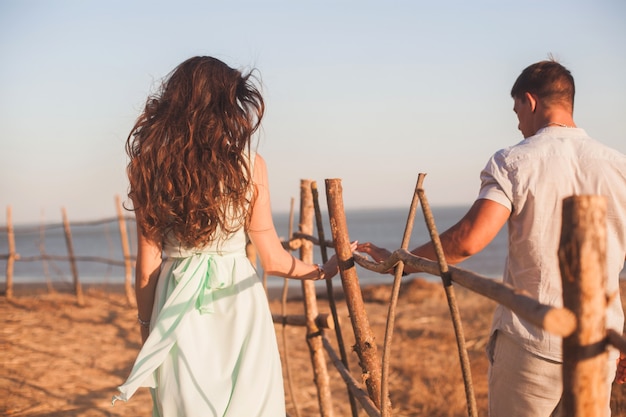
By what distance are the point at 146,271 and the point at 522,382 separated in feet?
4.16

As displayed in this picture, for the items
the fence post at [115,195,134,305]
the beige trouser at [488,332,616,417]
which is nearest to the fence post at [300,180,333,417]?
the beige trouser at [488,332,616,417]

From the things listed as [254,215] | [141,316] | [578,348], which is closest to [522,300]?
[578,348]

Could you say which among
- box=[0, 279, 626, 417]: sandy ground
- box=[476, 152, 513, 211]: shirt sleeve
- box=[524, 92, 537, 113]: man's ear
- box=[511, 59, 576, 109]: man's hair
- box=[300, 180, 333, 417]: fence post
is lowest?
box=[0, 279, 626, 417]: sandy ground

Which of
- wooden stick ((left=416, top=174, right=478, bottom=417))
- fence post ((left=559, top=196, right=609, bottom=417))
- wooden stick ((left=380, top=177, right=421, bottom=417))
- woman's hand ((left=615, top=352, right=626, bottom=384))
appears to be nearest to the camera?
fence post ((left=559, top=196, right=609, bottom=417))

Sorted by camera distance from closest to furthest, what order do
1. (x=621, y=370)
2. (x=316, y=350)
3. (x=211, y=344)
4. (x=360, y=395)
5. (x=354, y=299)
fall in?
(x=211, y=344), (x=621, y=370), (x=354, y=299), (x=360, y=395), (x=316, y=350)

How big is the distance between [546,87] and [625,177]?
373 mm

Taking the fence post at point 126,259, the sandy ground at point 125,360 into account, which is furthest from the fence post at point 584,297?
the fence post at point 126,259

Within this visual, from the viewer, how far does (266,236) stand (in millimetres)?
2041

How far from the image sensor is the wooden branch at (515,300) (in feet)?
3.43

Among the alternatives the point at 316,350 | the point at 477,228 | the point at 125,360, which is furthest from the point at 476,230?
the point at 125,360

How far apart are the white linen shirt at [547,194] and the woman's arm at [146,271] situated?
109 cm

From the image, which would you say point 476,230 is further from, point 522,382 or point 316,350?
point 316,350

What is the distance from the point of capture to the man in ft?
6.03

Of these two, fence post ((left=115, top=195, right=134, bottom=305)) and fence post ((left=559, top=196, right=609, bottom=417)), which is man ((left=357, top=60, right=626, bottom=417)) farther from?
fence post ((left=115, top=195, right=134, bottom=305))
